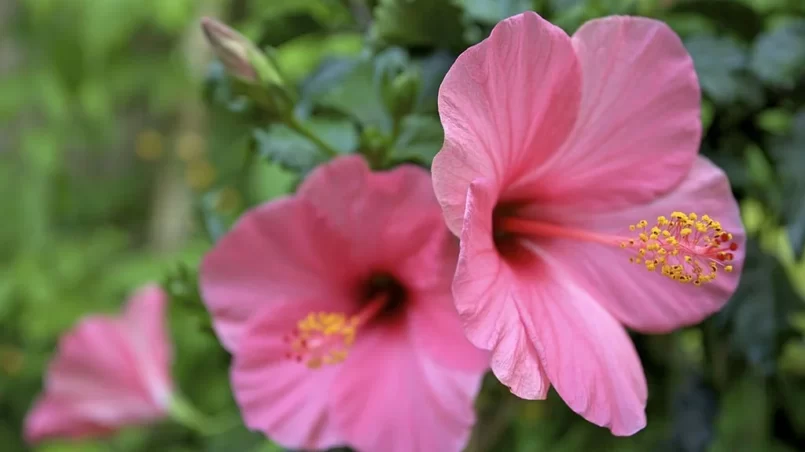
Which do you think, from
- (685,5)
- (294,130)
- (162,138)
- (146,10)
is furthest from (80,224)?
(685,5)

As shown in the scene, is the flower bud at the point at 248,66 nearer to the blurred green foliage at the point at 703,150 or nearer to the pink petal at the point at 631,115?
the blurred green foliage at the point at 703,150

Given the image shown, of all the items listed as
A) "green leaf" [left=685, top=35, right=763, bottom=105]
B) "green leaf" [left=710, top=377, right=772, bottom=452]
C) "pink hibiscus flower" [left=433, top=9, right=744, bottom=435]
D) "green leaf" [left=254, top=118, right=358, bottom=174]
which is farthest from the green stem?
"green leaf" [left=710, top=377, right=772, bottom=452]

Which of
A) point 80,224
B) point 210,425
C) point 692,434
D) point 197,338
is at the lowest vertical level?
point 80,224

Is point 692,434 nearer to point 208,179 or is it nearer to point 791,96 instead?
point 791,96

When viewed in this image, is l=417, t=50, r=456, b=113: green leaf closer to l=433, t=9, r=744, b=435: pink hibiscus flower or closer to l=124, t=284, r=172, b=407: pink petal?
l=433, t=9, r=744, b=435: pink hibiscus flower

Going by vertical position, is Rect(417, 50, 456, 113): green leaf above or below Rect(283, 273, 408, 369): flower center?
above

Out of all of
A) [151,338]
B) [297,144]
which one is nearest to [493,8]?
[297,144]

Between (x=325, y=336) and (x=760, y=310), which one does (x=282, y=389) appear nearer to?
(x=325, y=336)

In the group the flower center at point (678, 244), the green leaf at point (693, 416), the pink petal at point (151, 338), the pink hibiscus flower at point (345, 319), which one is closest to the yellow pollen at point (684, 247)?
the flower center at point (678, 244)
